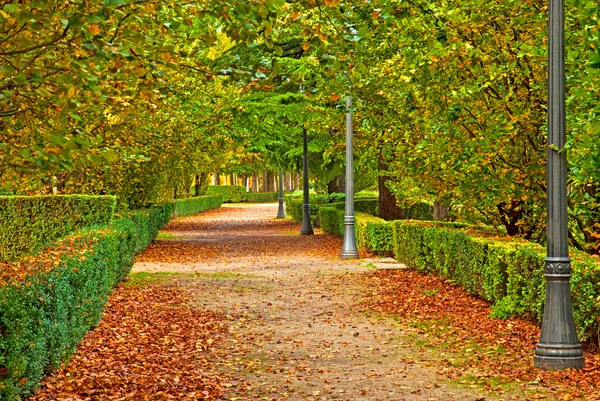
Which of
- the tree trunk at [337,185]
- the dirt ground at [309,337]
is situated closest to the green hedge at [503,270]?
the dirt ground at [309,337]

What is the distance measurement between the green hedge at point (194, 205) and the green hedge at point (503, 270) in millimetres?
36127

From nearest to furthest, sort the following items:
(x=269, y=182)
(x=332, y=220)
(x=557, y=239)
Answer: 1. (x=557, y=239)
2. (x=332, y=220)
3. (x=269, y=182)

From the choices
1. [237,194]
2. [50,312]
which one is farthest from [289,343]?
[237,194]

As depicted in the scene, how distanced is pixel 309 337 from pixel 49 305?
4.63 meters

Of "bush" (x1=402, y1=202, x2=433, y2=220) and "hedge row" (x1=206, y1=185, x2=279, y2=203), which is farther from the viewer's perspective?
"hedge row" (x1=206, y1=185, x2=279, y2=203)

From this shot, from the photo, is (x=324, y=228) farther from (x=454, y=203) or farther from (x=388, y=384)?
(x=388, y=384)

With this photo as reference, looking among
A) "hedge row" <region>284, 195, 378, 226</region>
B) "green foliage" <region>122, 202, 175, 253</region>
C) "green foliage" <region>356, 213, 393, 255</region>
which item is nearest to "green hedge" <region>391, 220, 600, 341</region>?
"green foliage" <region>356, 213, 393, 255</region>

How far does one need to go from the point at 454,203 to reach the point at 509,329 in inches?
215

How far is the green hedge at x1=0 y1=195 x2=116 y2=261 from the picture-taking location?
21.0 metres

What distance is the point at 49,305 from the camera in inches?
329

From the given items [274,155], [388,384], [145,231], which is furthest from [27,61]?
[274,155]

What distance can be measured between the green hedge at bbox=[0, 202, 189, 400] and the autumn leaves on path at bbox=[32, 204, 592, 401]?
35 centimetres

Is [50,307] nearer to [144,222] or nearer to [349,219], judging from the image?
[349,219]

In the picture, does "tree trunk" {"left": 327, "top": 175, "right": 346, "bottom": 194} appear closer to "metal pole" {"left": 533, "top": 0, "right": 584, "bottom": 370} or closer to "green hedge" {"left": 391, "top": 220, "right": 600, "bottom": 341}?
"green hedge" {"left": 391, "top": 220, "right": 600, "bottom": 341}
